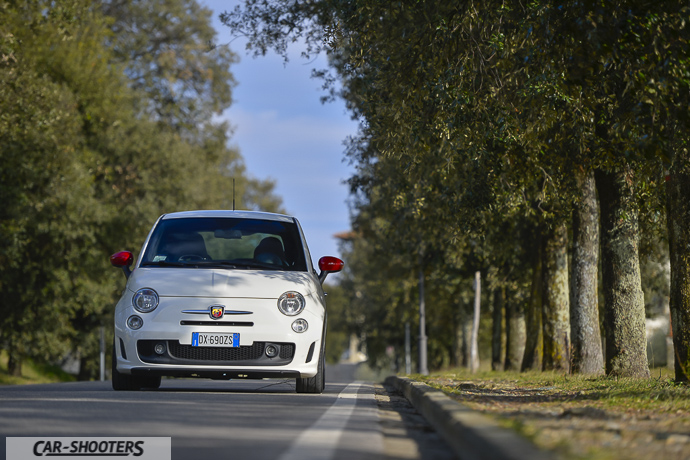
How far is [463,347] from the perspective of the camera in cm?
4506

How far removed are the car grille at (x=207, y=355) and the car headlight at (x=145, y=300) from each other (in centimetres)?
34

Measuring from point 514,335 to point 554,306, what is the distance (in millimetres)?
8932

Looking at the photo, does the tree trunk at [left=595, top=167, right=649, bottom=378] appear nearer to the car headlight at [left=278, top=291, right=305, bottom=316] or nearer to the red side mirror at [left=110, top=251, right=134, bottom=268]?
the car headlight at [left=278, top=291, right=305, bottom=316]

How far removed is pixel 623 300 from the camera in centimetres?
1315

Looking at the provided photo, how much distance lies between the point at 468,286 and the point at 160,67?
15356 millimetres

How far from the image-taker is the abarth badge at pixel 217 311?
9.65 metres

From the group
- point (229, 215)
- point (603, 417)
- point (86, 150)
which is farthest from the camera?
point (86, 150)

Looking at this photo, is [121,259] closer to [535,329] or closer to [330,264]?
[330,264]

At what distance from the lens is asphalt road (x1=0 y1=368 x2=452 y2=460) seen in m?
5.47

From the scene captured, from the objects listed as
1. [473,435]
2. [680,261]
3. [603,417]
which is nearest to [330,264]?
[680,261]

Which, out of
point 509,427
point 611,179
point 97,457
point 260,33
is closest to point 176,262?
point 97,457

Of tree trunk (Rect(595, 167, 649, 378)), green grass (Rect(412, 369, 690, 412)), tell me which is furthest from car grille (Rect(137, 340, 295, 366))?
tree trunk (Rect(595, 167, 649, 378))

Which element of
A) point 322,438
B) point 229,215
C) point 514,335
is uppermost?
point 229,215

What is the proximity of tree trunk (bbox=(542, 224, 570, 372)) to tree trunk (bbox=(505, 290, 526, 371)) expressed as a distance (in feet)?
25.0
